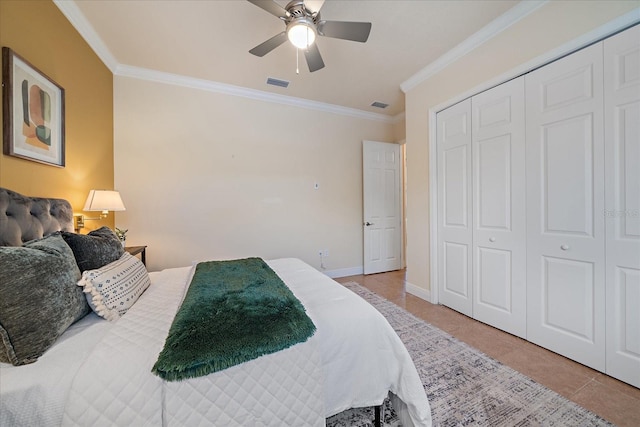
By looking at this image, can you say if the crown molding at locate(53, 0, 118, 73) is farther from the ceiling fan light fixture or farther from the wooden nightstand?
the wooden nightstand

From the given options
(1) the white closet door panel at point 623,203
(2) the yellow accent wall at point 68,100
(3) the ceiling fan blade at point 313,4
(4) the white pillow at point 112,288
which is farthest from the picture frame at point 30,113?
(1) the white closet door panel at point 623,203

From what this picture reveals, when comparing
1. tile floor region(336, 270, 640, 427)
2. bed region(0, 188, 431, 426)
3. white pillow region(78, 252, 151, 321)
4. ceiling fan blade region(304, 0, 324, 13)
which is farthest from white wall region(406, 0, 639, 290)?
white pillow region(78, 252, 151, 321)

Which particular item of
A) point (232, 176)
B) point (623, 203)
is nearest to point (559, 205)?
point (623, 203)

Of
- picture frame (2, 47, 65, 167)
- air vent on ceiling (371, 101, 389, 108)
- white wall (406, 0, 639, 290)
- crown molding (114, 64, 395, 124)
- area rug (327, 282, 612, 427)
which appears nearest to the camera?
area rug (327, 282, 612, 427)

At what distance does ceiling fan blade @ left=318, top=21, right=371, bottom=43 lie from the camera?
164 centimetres

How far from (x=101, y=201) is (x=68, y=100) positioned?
880 millimetres

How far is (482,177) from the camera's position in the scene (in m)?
2.31

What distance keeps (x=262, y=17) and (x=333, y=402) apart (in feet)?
9.10

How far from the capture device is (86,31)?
7.03 feet

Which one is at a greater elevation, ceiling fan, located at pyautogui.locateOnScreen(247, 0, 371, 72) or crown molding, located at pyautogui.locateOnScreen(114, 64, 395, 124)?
crown molding, located at pyautogui.locateOnScreen(114, 64, 395, 124)

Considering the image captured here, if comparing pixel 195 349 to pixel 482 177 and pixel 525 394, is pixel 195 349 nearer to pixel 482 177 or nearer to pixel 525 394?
pixel 525 394

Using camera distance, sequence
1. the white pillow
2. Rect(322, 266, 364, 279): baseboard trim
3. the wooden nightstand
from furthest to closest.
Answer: Rect(322, 266, 364, 279): baseboard trim, the wooden nightstand, the white pillow

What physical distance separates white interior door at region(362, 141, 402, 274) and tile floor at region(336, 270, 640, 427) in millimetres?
1370

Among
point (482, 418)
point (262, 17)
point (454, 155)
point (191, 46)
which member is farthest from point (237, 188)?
point (482, 418)
